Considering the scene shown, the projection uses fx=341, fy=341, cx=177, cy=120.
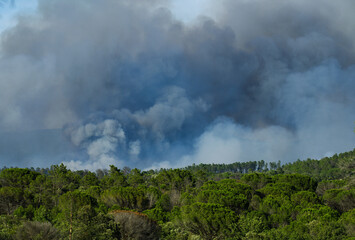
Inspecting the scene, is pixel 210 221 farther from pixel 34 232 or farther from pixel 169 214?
pixel 34 232

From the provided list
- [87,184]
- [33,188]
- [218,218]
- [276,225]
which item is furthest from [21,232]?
[87,184]

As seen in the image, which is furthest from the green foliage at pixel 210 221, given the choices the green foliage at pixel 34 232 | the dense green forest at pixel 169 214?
the green foliage at pixel 34 232

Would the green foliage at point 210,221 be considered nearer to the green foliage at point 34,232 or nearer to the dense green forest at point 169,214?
the dense green forest at point 169,214

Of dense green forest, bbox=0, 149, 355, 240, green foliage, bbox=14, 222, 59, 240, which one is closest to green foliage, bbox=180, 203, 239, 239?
dense green forest, bbox=0, 149, 355, 240

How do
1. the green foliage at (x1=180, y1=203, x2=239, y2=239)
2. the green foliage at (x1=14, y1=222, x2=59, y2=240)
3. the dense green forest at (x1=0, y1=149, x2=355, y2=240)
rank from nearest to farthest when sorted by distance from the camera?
the green foliage at (x1=14, y1=222, x2=59, y2=240) < the dense green forest at (x1=0, y1=149, x2=355, y2=240) < the green foliage at (x1=180, y1=203, x2=239, y2=239)

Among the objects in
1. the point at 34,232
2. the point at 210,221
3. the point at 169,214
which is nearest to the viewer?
the point at 34,232

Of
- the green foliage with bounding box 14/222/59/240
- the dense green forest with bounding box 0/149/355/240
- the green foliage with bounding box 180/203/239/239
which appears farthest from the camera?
the green foliage with bounding box 180/203/239/239

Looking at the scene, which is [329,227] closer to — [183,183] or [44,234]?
[44,234]

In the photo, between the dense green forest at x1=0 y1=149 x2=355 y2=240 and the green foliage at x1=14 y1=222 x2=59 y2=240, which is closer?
the green foliage at x1=14 y1=222 x2=59 y2=240

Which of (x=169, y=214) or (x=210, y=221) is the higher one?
(x=169, y=214)

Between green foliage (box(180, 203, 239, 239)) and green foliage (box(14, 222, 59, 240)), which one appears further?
green foliage (box(180, 203, 239, 239))

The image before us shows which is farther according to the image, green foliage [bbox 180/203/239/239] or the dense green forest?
green foliage [bbox 180/203/239/239]

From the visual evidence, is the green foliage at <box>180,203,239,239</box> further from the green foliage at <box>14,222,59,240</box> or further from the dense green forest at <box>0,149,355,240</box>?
the green foliage at <box>14,222,59,240</box>

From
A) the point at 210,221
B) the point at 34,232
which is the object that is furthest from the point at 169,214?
the point at 34,232
